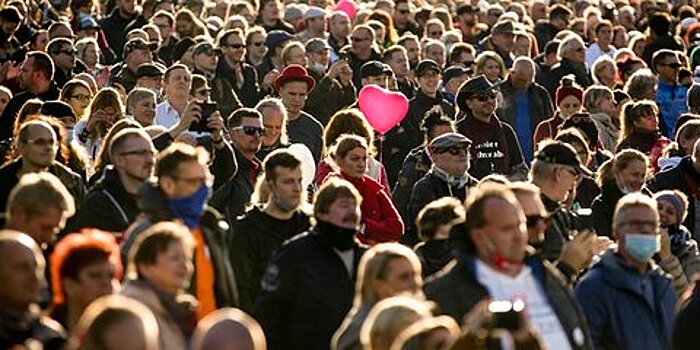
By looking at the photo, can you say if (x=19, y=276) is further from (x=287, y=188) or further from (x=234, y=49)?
(x=234, y=49)

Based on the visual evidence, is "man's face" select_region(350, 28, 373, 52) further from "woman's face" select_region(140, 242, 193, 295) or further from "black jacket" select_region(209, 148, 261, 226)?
"woman's face" select_region(140, 242, 193, 295)

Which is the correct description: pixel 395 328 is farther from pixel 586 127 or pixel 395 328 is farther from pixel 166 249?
pixel 586 127

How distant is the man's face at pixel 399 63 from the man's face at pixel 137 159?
10.1 metres

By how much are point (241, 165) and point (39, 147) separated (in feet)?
6.95

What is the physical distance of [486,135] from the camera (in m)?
Answer: 17.9

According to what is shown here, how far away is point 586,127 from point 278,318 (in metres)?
7.37

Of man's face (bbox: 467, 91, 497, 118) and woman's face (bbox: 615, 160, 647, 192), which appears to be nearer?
woman's face (bbox: 615, 160, 647, 192)

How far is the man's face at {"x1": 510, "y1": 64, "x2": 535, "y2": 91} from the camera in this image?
819 inches

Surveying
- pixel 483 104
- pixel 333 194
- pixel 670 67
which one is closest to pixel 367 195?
pixel 333 194

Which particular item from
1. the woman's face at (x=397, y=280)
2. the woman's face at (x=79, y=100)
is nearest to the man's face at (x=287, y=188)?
the woman's face at (x=397, y=280)

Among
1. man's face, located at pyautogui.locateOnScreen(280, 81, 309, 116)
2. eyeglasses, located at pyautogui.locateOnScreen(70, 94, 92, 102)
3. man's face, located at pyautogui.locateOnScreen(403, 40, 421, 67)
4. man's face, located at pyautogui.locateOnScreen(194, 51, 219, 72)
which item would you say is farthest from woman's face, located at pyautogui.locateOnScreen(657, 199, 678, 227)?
man's face, located at pyautogui.locateOnScreen(403, 40, 421, 67)

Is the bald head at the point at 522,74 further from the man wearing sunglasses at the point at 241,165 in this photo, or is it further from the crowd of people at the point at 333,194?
the man wearing sunglasses at the point at 241,165

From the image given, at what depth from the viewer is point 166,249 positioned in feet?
33.1

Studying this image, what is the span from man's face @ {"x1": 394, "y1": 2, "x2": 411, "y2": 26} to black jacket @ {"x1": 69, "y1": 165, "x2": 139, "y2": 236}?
636 inches
